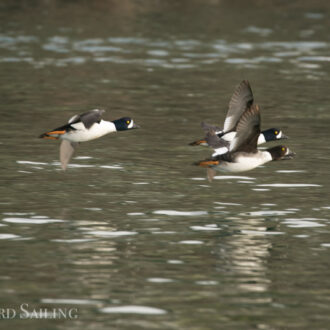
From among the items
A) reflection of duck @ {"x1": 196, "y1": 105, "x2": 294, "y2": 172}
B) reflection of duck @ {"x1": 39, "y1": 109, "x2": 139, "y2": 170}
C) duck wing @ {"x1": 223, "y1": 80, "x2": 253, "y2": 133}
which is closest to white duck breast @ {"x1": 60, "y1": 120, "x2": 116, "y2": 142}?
reflection of duck @ {"x1": 39, "y1": 109, "x2": 139, "y2": 170}

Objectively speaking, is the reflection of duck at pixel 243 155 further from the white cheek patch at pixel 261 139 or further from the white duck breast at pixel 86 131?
the white duck breast at pixel 86 131

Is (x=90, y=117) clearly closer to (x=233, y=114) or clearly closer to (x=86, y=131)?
(x=86, y=131)

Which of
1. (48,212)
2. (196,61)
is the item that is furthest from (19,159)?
(196,61)

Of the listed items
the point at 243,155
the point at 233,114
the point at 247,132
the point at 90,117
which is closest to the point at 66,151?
the point at 90,117

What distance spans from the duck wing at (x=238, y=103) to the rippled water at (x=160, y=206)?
54.0 inches

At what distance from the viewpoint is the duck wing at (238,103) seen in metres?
19.1

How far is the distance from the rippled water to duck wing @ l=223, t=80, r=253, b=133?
1.37 metres

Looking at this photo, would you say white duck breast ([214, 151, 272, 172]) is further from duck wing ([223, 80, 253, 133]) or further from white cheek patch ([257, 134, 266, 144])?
white cheek patch ([257, 134, 266, 144])

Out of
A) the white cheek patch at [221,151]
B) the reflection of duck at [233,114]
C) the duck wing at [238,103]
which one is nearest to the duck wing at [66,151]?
the reflection of duck at [233,114]

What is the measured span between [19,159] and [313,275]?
10492 mm

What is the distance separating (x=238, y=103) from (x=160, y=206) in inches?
93.2

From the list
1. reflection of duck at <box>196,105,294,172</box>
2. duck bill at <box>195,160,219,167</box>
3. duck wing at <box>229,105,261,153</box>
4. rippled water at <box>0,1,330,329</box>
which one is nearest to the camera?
rippled water at <box>0,1,330,329</box>

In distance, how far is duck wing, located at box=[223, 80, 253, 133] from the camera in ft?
62.7

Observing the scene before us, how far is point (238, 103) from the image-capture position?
770 inches
